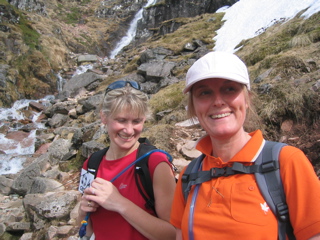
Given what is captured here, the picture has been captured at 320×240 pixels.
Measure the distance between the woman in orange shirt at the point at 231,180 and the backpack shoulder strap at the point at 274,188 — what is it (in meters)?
0.02

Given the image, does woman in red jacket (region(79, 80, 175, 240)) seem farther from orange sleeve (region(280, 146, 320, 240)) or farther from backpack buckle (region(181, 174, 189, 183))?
orange sleeve (region(280, 146, 320, 240))

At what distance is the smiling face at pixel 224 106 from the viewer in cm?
145

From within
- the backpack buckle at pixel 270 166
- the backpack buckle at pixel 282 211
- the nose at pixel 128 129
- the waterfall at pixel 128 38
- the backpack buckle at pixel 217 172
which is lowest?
the backpack buckle at pixel 282 211

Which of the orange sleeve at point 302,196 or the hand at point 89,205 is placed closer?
the orange sleeve at point 302,196

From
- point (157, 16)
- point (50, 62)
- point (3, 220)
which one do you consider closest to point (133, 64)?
point (50, 62)

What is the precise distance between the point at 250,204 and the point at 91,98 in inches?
526

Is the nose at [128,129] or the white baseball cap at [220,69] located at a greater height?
the white baseball cap at [220,69]

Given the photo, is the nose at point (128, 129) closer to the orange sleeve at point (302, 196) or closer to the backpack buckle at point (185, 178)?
the backpack buckle at point (185, 178)

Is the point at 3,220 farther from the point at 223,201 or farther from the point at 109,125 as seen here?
the point at 223,201

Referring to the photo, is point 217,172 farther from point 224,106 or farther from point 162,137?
point 162,137

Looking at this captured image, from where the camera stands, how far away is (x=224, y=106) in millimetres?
1462

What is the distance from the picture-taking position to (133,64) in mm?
19766

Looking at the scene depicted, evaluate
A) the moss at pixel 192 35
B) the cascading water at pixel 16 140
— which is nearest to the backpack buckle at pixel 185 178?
the cascading water at pixel 16 140

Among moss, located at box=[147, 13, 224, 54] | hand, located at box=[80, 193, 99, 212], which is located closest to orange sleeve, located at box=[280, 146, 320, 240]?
hand, located at box=[80, 193, 99, 212]
